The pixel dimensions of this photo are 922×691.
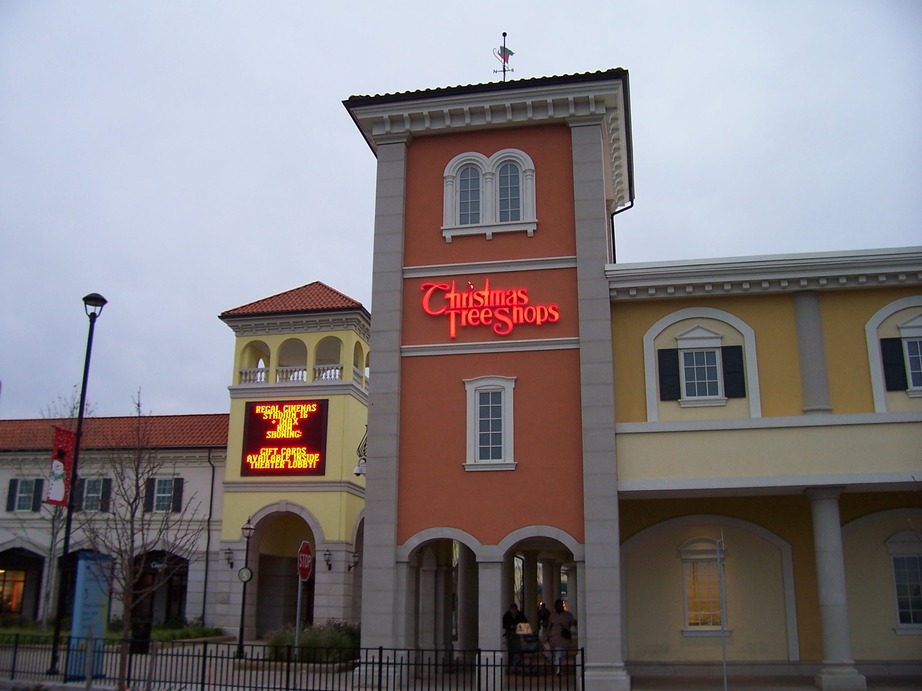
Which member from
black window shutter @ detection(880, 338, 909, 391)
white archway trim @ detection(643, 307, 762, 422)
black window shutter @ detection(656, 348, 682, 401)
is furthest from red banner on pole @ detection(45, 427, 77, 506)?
black window shutter @ detection(880, 338, 909, 391)

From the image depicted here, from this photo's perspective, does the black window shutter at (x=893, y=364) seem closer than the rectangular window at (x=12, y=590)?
Yes

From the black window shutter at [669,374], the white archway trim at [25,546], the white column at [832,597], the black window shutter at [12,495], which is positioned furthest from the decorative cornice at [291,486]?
the white column at [832,597]

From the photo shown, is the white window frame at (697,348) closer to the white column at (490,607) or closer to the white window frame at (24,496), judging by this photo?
the white column at (490,607)

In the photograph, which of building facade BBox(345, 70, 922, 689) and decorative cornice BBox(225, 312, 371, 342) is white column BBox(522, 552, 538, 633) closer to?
building facade BBox(345, 70, 922, 689)

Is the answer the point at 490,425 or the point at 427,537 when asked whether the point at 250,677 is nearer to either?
Result: the point at 427,537

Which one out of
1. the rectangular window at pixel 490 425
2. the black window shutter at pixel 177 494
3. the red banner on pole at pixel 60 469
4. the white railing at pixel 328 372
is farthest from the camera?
the black window shutter at pixel 177 494

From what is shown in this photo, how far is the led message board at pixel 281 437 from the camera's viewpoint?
118 feet

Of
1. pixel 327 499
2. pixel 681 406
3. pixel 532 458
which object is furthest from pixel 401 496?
pixel 327 499

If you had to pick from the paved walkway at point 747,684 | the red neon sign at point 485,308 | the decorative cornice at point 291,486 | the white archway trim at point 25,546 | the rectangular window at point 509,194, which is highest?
the rectangular window at point 509,194

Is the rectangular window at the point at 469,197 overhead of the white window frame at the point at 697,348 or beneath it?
overhead

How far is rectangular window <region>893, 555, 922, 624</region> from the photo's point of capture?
2183 centimetres

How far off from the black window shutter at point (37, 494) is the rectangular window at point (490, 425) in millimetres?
28276

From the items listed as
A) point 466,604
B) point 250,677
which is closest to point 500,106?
point 466,604

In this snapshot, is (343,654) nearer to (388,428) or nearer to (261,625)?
(388,428)
